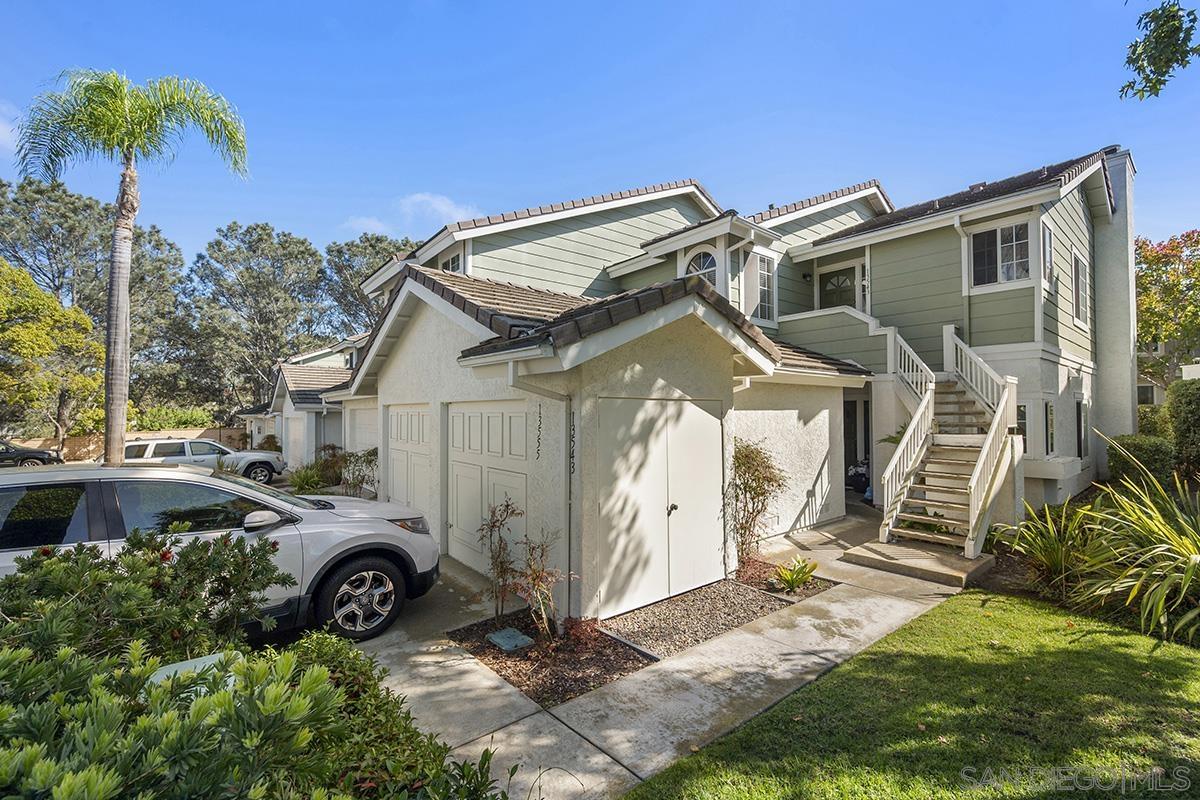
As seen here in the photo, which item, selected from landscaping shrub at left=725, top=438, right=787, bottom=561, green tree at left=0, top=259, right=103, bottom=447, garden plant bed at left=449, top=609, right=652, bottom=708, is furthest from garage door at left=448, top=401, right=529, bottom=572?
green tree at left=0, top=259, right=103, bottom=447

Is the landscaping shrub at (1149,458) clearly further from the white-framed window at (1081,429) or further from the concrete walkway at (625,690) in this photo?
the concrete walkway at (625,690)

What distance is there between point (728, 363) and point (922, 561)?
3.85m

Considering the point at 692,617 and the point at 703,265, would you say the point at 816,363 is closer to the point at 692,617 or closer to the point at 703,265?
the point at 703,265

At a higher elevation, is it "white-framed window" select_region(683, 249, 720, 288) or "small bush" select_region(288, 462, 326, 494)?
"white-framed window" select_region(683, 249, 720, 288)

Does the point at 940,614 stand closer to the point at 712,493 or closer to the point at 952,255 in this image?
the point at 712,493

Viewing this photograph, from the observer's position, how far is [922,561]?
6953 millimetres

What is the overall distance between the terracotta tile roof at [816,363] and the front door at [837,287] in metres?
2.99

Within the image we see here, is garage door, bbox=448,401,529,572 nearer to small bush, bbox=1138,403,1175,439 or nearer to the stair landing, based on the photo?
the stair landing

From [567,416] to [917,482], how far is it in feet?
22.5

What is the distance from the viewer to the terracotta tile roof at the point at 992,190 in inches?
400

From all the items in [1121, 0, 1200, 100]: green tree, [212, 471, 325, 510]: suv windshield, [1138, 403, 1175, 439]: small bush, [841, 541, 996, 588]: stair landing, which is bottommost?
[841, 541, 996, 588]: stair landing

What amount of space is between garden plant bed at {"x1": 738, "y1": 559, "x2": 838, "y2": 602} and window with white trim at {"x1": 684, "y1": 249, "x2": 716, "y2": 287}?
20.7 ft

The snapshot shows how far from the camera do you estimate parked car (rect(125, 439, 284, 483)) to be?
51.0 feet


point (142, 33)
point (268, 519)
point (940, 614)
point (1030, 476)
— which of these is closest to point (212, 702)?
point (268, 519)
